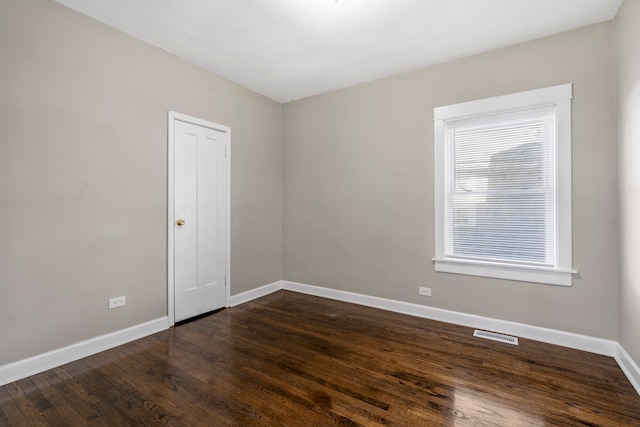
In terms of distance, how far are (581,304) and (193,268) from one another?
12.8 feet

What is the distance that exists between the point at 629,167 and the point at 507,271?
1.26 metres

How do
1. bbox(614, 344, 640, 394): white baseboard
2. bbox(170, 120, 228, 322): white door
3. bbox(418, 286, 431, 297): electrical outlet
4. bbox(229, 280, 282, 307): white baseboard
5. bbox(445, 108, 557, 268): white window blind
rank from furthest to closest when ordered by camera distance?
bbox(229, 280, 282, 307): white baseboard → bbox(418, 286, 431, 297): electrical outlet → bbox(170, 120, 228, 322): white door → bbox(445, 108, 557, 268): white window blind → bbox(614, 344, 640, 394): white baseboard

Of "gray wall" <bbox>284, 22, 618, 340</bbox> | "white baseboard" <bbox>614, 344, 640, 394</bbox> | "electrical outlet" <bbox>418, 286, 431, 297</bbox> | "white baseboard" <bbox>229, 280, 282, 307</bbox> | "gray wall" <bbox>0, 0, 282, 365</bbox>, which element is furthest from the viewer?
"white baseboard" <bbox>229, 280, 282, 307</bbox>

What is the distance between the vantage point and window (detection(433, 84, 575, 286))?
107 inches

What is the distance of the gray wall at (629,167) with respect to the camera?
210 centimetres

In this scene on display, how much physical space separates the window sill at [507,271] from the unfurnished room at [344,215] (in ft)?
0.05

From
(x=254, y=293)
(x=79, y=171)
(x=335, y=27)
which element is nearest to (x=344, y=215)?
(x=254, y=293)

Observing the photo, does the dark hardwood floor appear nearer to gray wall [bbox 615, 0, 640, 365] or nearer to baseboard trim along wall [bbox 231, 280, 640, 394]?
baseboard trim along wall [bbox 231, 280, 640, 394]

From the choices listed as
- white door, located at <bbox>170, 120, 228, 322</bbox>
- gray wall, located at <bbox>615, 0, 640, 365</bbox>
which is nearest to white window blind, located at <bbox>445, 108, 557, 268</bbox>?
gray wall, located at <bbox>615, 0, 640, 365</bbox>

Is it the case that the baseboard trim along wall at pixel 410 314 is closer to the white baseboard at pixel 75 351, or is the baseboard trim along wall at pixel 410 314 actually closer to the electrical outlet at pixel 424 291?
the white baseboard at pixel 75 351

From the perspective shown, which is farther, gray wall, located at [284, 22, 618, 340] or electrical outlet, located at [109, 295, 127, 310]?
electrical outlet, located at [109, 295, 127, 310]

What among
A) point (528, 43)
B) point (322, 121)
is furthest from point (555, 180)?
point (322, 121)

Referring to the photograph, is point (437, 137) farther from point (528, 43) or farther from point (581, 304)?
point (581, 304)

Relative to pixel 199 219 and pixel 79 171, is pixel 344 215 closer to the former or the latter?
pixel 199 219
